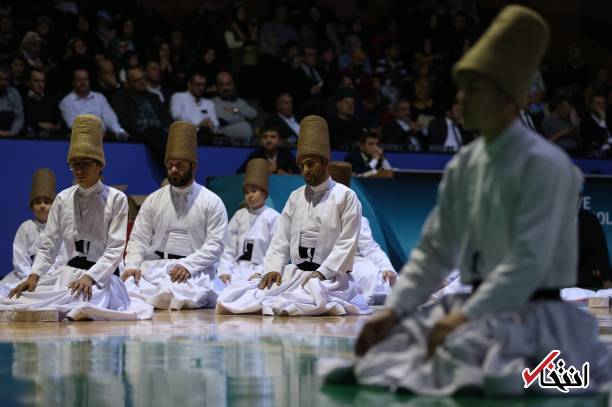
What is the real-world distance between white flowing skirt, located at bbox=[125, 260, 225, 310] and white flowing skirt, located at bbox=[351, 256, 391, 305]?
1318mm

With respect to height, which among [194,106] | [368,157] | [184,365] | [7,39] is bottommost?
[184,365]

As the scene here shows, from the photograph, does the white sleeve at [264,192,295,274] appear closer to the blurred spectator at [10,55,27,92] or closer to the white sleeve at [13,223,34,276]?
the white sleeve at [13,223,34,276]

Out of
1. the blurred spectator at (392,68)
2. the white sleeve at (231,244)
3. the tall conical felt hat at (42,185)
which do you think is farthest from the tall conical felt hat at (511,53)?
the blurred spectator at (392,68)

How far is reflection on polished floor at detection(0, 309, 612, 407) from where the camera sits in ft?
12.8

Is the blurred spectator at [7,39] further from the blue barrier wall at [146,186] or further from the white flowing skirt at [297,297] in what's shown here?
the white flowing skirt at [297,297]

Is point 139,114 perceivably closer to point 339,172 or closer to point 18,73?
point 18,73

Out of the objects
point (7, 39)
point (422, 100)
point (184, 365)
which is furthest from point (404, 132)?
point (184, 365)

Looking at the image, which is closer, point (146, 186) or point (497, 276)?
point (497, 276)

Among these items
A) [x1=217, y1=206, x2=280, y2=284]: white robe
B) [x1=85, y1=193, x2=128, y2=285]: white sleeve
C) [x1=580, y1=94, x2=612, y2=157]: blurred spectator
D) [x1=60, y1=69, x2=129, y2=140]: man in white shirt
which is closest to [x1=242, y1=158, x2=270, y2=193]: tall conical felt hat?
[x1=217, y1=206, x2=280, y2=284]: white robe

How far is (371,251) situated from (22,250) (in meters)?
3.43

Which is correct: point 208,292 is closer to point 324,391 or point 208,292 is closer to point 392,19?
point 324,391

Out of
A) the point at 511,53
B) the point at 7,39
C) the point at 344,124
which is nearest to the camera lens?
the point at 511,53

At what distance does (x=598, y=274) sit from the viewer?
11.6 metres

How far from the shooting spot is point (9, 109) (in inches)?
472
